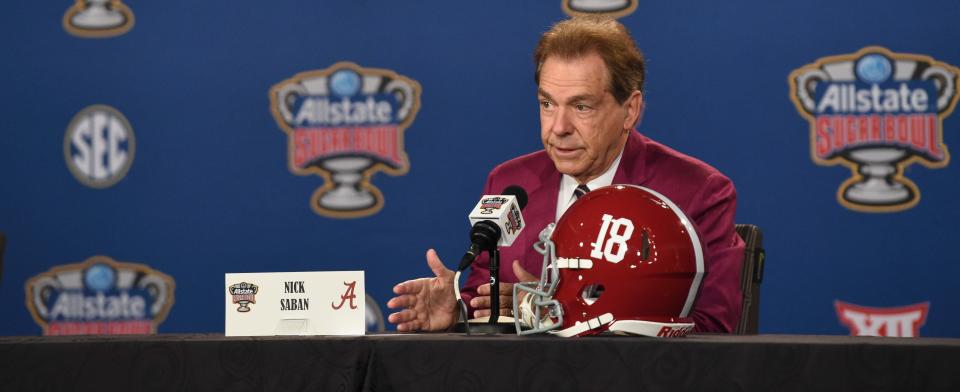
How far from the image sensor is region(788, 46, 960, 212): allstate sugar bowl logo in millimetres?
3309

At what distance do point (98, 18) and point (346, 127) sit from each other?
3.23ft

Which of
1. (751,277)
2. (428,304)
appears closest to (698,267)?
(428,304)

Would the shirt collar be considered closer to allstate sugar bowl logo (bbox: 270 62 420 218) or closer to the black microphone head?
the black microphone head

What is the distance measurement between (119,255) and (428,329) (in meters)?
2.12

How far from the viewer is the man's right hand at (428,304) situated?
1965 millimetres

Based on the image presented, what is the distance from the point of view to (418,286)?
77.9 inches

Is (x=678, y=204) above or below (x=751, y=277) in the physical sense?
above

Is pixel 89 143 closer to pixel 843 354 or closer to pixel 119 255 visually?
pixel 119 255

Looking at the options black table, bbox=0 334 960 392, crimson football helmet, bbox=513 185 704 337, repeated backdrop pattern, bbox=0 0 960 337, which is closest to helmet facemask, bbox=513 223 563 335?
crimson football helmet, bbox=513 185 704 337

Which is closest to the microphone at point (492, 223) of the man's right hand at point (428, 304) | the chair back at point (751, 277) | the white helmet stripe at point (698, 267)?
the man's right hand at point (428, 304)

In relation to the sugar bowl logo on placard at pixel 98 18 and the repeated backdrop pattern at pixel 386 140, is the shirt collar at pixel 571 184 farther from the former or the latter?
the sugar bowl logo on placard at pixel 98 18

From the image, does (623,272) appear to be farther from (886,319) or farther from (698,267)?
(886,319)

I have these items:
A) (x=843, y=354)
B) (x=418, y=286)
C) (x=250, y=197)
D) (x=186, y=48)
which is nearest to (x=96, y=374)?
(x=418, y=286)

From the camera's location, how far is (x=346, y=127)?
144 inches
